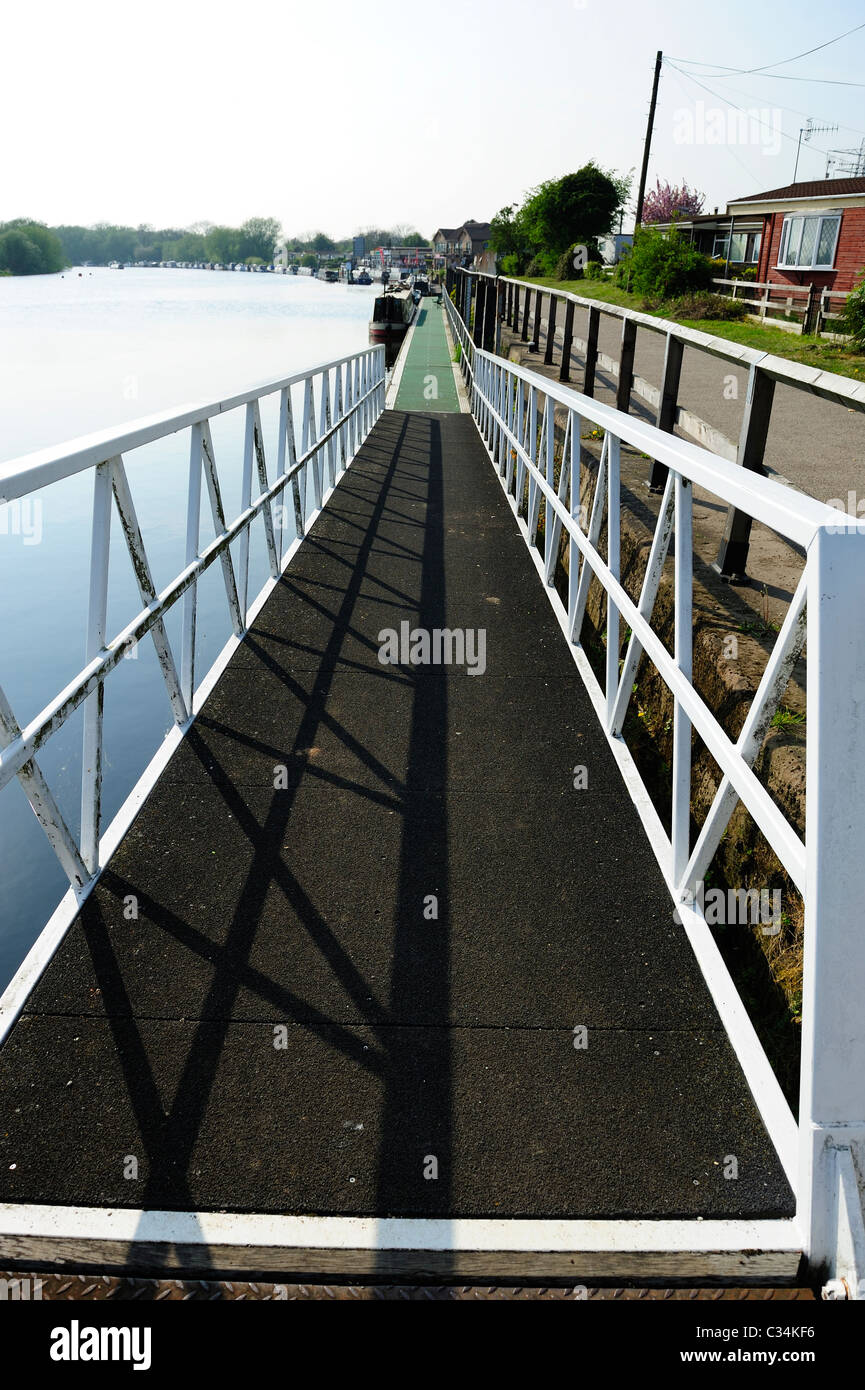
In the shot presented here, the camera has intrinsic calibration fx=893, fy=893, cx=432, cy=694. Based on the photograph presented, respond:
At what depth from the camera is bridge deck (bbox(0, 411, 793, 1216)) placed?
1932mm

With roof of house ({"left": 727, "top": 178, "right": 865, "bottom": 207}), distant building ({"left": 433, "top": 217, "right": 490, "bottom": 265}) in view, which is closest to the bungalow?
roof of house ({"left": 727, "top": 178, "right": 865, "bottom": 207})

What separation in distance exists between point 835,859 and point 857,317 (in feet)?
61.0

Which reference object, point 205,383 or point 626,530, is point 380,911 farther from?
point 205,383

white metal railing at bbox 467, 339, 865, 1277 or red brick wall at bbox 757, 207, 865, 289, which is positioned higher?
red brick wall at bbox 757, 207, 865, 289

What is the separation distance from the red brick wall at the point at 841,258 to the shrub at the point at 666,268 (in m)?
3.81

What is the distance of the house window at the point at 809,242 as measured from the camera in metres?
27.5

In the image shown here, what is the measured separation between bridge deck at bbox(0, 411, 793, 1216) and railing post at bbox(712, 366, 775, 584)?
1.03 meters

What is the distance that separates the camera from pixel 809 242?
93.9 feet

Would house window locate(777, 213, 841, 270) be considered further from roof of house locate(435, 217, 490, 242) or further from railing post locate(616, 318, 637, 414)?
roof of house locate(435, 217, 490, 242)

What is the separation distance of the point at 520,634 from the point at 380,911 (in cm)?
274

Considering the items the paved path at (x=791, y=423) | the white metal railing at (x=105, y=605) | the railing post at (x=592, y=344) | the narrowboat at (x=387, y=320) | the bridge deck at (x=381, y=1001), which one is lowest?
the bridge deck at (x=381, y=1001)
